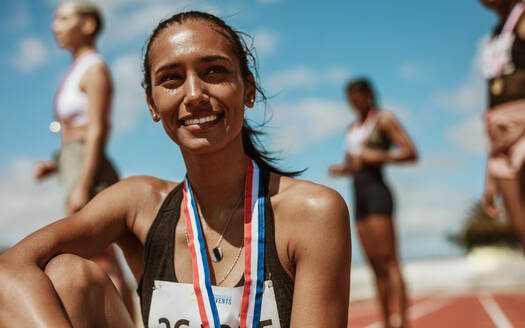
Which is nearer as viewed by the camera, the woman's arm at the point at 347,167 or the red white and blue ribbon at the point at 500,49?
the red white and blue ribbon at the point at 500,49

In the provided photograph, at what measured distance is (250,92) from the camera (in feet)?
6.78

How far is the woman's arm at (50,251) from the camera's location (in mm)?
1557

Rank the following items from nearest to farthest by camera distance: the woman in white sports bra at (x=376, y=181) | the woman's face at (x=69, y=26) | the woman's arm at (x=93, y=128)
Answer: the woman's arm at (x=93, y=128)
the woman's face at (x=69, y=26)
the woman in white sports bra at (x=376, y=181)

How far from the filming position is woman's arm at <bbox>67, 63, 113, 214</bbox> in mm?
2998

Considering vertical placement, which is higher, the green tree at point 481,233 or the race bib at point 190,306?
the race bib at point 190,306

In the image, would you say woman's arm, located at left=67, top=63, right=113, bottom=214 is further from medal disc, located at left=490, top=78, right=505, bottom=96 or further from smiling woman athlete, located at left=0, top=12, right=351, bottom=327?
medal disc, located at left=490, top=78, right=505, bottom=96

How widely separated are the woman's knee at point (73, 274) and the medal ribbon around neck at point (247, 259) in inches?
12.8

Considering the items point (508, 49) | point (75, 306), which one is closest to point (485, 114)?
point (508, 49)

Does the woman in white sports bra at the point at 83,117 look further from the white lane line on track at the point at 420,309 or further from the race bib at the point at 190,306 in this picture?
the white lane line on track at the point at 420,309

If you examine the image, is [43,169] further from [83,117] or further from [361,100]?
[361,100]

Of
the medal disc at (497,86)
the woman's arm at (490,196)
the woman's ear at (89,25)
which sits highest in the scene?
the woman's ear at (89,25)

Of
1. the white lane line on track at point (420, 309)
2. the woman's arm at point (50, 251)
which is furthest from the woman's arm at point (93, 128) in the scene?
the white lane line on track at point (420, 309)

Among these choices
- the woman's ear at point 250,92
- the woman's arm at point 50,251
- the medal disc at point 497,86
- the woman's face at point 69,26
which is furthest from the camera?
the woman's face at point 69,26

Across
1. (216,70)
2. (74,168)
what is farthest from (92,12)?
(216,70)
